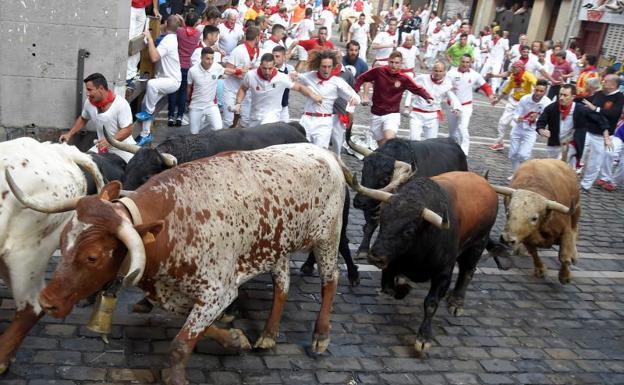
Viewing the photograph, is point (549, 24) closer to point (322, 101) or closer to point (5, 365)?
point (322, 101)

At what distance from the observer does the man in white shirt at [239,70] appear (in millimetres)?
11696

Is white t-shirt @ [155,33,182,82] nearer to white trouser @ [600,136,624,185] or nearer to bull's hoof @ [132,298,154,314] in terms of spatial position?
bull's hoof @ [132,298,154,314]

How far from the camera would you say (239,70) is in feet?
38.1

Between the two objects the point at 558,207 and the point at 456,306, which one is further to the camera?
the point at 558,207

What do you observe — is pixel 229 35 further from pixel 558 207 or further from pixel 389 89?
pixel 558 207

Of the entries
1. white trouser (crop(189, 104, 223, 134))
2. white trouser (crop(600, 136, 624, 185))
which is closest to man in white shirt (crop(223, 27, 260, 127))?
white trouser (crop(189, 104, 223, 134))

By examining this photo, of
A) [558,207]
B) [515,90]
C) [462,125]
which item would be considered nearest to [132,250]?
[558,207]

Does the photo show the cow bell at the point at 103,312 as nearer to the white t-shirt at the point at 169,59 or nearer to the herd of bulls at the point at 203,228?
the herd of bulls at the point at 203,228

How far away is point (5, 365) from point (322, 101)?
252 inches

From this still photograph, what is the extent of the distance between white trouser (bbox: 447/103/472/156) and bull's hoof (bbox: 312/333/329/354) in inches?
293

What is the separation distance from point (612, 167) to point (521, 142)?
7.70 feet

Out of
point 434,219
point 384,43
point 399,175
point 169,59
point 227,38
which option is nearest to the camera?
point 434,219

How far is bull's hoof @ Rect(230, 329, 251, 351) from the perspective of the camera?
17.0 ft

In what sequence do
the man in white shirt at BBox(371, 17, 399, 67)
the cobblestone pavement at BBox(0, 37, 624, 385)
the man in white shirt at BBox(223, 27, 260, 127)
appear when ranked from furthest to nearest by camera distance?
1. the man in white shirt at BBox(371, 17, 399, 67)
2. the man in white shirt at BBox(223, 27, 260, 127)
3. the cobblestone pavement at BBox(0, 37, 624, 385)
